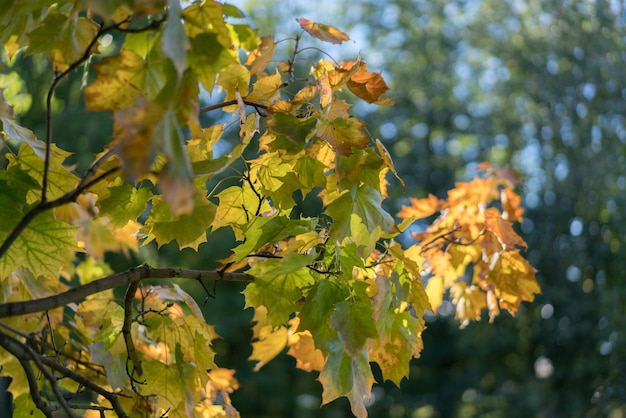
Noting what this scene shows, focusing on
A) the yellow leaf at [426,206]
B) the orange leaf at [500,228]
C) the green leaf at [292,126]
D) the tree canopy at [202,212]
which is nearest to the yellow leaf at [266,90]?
the tree canopy at [202,212]

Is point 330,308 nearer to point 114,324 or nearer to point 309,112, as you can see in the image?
point 309,112

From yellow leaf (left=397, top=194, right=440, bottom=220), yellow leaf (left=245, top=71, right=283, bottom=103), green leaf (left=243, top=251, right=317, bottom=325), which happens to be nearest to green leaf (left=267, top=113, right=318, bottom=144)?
yellow leaf (left=245, top=71, right=283, bottom=103)

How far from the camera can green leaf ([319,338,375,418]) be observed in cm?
105

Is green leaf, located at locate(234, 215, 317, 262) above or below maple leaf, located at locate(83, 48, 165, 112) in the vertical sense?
below

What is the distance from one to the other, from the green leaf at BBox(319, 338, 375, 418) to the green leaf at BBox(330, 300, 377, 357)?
0.12 feet

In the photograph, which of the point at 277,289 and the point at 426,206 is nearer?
the point at 277,289

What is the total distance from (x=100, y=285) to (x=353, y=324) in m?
0.34

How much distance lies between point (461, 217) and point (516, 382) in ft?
25.8

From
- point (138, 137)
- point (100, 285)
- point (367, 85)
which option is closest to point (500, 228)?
point (367, 85)

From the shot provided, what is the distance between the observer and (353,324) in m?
1.01

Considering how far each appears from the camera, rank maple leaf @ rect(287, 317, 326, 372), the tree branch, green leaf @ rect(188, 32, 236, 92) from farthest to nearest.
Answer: maple leaf @ rect(287, 317, 326, 372) < the tree branch < green leaf @ rect(188, 32, 236, 92)

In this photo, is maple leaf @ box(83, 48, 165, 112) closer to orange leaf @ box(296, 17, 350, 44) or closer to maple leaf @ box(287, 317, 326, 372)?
orange leaf @ box(296, 17, 350, 44)

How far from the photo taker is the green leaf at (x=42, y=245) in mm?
1085

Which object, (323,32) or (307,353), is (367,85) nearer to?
(323,32)
